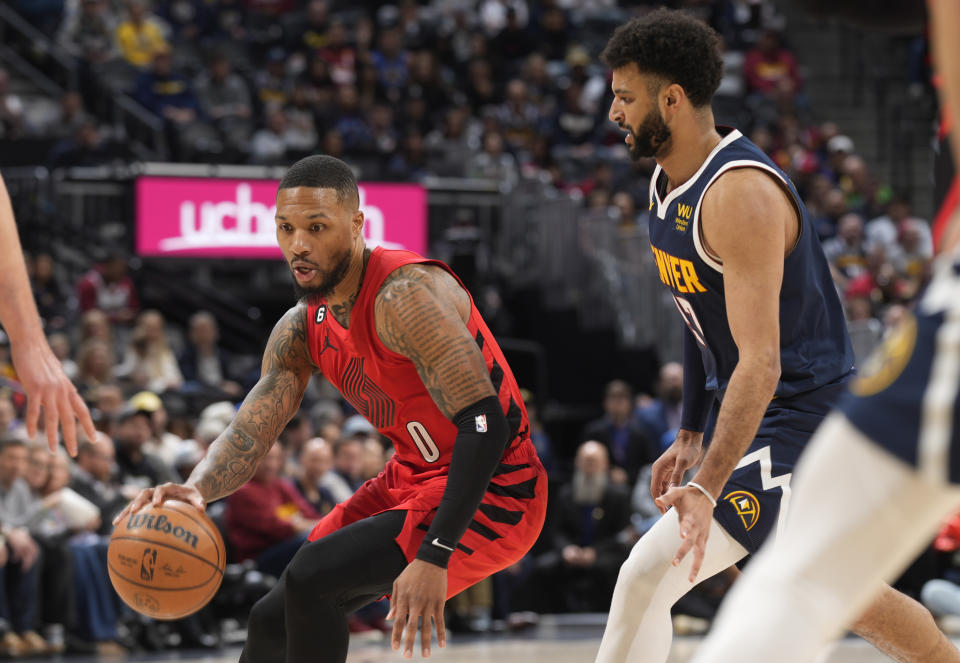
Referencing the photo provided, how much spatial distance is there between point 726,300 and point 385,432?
1.17 m

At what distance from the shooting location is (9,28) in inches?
636

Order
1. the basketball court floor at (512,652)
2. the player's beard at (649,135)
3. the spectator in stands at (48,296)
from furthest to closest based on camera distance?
1. the spectator in stands at (48,296)
2. the basketball court floor at (512,652)
3. the player's beard at (649,135)

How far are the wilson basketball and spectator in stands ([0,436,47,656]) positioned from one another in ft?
15.4

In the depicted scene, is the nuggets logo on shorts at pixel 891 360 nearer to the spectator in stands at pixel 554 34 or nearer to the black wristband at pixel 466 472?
the black wristband at pixel 466 472

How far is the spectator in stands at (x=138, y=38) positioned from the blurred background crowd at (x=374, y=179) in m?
0.03

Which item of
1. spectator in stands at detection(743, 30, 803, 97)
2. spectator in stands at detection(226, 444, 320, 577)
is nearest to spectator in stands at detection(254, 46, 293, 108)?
spectator in stands at detection(743, 30, 803, 97)

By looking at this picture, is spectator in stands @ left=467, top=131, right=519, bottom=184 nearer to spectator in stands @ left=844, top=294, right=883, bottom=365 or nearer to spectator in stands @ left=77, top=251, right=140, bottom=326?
spectator in stands @ left=844, top=294, right=883, bottom=365

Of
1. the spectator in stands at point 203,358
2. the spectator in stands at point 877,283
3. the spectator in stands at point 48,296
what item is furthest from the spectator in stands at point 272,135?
the spectator in stands at point 877,283

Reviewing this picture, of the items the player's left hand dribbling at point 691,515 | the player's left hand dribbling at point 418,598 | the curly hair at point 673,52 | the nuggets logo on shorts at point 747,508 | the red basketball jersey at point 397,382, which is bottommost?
the player's left hand dribbling at point 418,598

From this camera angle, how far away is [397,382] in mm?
4090

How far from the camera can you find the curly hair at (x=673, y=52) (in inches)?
151

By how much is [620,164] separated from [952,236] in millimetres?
14292

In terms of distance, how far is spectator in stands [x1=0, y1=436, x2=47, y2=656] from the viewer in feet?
27.8

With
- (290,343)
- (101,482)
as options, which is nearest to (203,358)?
(101,482)
